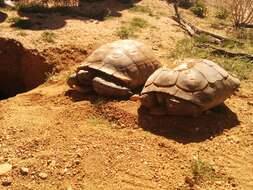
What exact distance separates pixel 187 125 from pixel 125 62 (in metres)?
1.39

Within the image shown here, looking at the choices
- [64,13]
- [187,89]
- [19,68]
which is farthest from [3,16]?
[187,89]

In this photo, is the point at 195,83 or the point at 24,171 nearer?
the point at 24,171

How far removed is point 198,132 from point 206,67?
0.90 meters

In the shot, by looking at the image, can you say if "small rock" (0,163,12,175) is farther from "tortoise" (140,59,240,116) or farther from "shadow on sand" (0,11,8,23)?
"shadow on sand" (0,11,8,23)

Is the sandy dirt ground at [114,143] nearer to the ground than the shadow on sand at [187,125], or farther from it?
nearer to the ground

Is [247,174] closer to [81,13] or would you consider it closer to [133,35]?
[133,35]

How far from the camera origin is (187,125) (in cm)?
579

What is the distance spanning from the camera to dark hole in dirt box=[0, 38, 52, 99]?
8.28 metres

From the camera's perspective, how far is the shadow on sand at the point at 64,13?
986cm

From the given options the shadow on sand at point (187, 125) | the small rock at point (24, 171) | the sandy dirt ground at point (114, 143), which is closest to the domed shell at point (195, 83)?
the shadow on sand at point (187, 125)

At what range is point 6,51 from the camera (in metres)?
8.70

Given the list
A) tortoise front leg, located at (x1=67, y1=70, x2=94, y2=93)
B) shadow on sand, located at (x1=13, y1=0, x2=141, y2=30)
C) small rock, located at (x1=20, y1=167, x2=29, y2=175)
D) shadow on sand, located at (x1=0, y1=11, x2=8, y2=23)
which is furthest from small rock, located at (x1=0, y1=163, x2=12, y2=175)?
shadow on sand, located at (x1=0, y1=11, x2=8, y2=23)

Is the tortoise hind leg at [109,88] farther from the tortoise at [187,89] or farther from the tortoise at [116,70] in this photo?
the tortoise at [187,89]

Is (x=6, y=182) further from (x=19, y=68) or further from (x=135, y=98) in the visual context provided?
(x=19, y=68)
